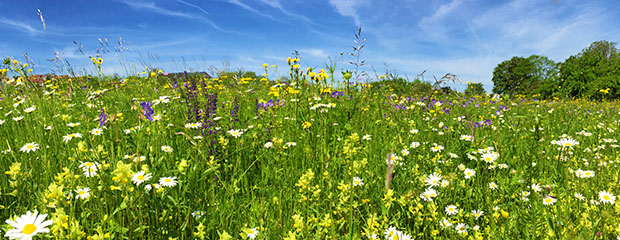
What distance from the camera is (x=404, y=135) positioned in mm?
3430

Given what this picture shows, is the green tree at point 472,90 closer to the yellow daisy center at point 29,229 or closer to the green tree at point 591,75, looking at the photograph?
the yellow daisy center at point 29,229

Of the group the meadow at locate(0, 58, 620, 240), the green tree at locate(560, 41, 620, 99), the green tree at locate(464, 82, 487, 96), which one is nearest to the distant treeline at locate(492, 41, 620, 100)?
the green tree at locate(560, 41, 620, 99)

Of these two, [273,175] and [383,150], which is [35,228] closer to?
[273,175]

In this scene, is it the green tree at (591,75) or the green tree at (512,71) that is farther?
the green tree at (512,71)

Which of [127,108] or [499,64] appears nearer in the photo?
[127,108]

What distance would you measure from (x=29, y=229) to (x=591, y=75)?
4243 cm

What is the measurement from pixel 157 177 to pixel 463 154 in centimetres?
280

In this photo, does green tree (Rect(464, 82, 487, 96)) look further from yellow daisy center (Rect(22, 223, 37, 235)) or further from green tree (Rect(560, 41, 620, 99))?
green tree (Rect(560, 41, 620, 99))

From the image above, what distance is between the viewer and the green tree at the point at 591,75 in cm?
2909

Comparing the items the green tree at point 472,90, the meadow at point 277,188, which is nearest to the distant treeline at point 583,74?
the green tree at point 472,90

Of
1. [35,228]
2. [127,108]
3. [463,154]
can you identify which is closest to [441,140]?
[463,154]

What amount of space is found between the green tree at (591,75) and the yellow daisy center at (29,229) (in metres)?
36.1

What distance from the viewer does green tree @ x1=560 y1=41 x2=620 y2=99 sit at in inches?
1145

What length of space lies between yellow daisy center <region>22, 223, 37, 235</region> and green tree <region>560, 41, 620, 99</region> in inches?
1421
